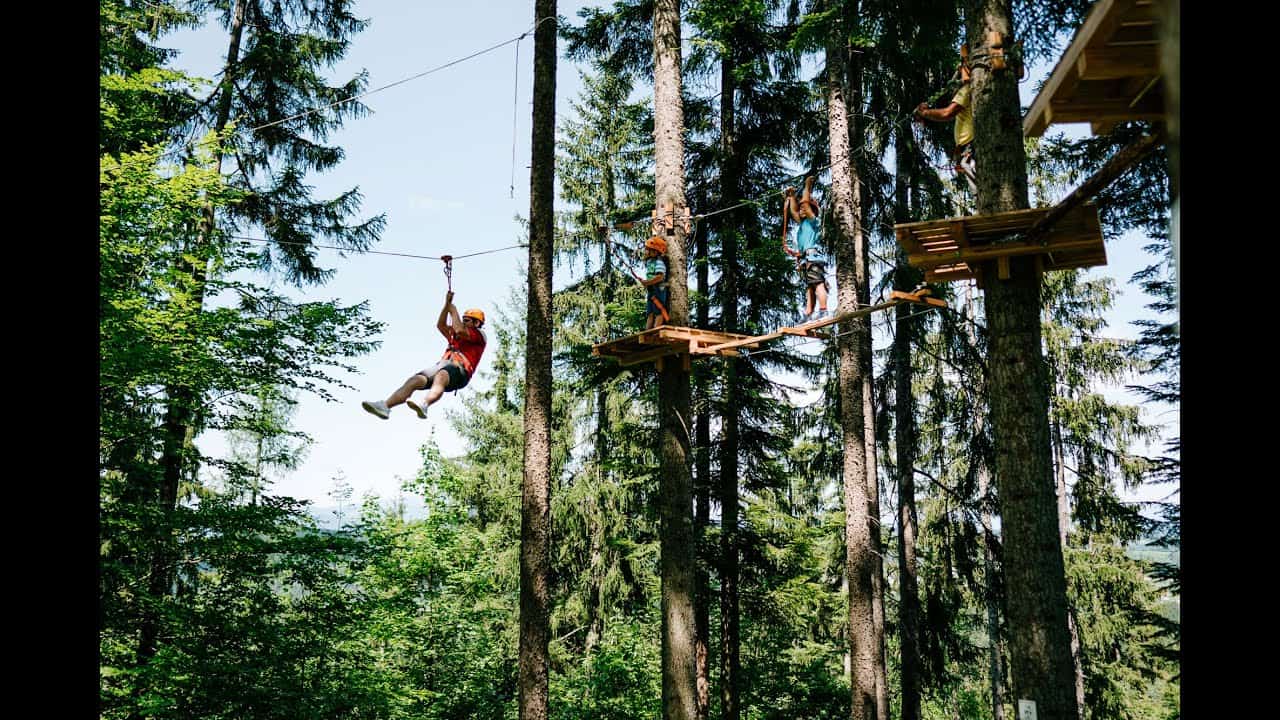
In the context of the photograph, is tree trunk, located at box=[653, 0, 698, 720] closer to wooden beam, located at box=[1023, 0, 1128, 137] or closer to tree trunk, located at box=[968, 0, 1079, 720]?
tree trunk, located at box=[968, 0, 1079, 720]

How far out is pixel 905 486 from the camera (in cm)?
1564

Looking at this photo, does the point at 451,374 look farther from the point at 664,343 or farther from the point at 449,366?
the point at 664,343

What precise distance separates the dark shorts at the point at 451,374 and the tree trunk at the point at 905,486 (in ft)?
33.2

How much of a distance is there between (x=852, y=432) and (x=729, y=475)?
317 centimetres

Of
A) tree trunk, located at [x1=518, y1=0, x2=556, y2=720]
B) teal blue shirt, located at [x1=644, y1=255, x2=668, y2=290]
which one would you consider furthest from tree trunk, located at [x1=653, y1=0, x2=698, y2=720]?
tree trunk, located at [x1=518, y1=0, x2=556, y2=720]

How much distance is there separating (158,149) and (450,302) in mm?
5303

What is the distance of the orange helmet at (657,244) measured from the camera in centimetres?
895

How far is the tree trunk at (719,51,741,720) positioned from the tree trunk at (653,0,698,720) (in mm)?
5593

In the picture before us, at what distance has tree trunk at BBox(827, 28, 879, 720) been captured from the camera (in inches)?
464

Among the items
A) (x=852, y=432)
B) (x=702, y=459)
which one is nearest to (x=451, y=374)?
Result: (x=852, y=432)

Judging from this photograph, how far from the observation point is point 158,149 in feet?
33.0
